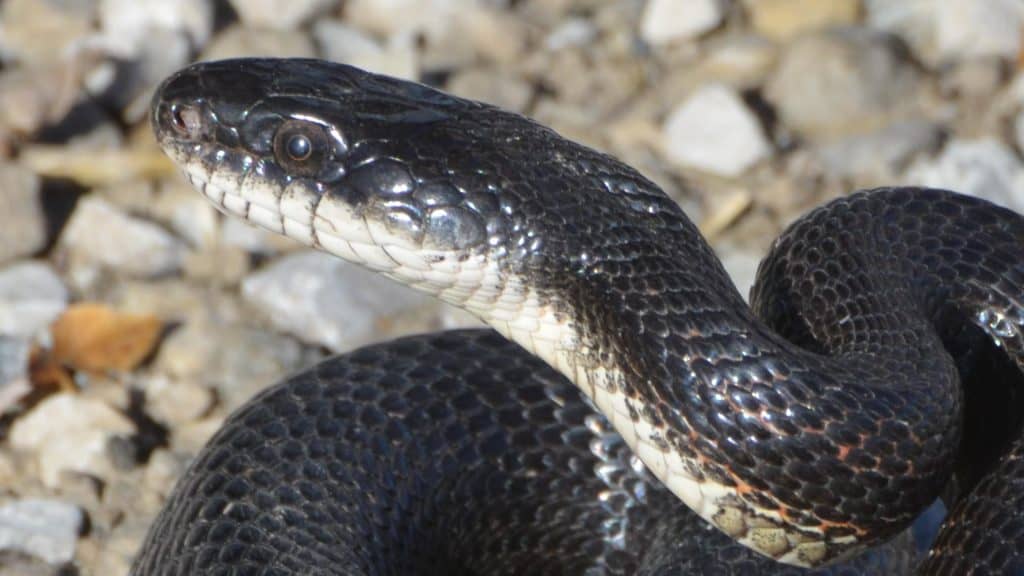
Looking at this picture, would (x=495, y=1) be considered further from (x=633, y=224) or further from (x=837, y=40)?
(x=633, y=224)

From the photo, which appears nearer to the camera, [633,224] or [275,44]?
[633,224]

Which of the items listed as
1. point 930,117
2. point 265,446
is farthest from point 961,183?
point 265,446

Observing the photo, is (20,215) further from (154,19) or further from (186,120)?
(186,120)

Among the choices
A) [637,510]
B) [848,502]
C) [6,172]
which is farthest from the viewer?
[6,172]

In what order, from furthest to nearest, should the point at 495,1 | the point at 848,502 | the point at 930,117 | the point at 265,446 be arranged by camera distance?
the point at 495,1
the point at 930,117
the point at 265,446
the point at 848,502

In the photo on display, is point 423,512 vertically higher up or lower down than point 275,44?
lower down

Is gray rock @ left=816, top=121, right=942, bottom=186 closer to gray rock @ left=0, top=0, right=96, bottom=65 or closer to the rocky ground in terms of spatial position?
the rocky ground

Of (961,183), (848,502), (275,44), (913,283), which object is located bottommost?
(848,502)
